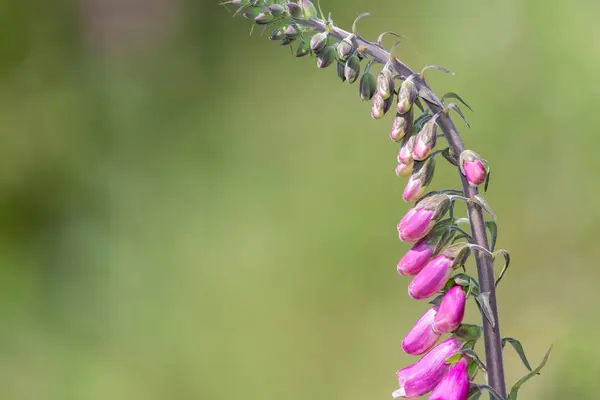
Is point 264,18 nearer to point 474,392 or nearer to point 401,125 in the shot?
point 401,125

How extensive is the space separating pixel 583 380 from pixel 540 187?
44 cm

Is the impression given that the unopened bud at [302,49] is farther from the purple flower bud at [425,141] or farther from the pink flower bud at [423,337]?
the pink flower bud at [423,337]

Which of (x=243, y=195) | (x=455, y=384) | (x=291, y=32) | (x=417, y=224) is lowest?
(x=455, y=384)

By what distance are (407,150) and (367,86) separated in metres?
0.07

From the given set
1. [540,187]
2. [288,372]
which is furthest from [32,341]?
[540,187]

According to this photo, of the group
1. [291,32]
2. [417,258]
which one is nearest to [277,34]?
[291,32]

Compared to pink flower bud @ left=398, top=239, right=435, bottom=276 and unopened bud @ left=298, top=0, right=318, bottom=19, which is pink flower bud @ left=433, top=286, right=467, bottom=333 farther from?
unopened bud @ left=298, top=0, right=318, bottom=19

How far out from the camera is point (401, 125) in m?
0.63

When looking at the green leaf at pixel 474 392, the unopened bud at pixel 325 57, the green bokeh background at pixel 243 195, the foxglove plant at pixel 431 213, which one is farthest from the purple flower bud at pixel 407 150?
the green bokeh background at pixel 243 195

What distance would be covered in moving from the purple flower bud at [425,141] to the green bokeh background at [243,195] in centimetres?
101

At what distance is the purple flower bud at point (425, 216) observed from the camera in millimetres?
634

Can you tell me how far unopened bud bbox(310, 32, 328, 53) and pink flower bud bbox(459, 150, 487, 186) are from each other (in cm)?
16

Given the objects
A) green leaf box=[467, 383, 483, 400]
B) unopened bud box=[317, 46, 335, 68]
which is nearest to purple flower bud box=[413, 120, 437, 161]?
unopened bud box=[317, 46, 335, 68]

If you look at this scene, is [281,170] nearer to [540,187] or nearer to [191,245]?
[191,245]
